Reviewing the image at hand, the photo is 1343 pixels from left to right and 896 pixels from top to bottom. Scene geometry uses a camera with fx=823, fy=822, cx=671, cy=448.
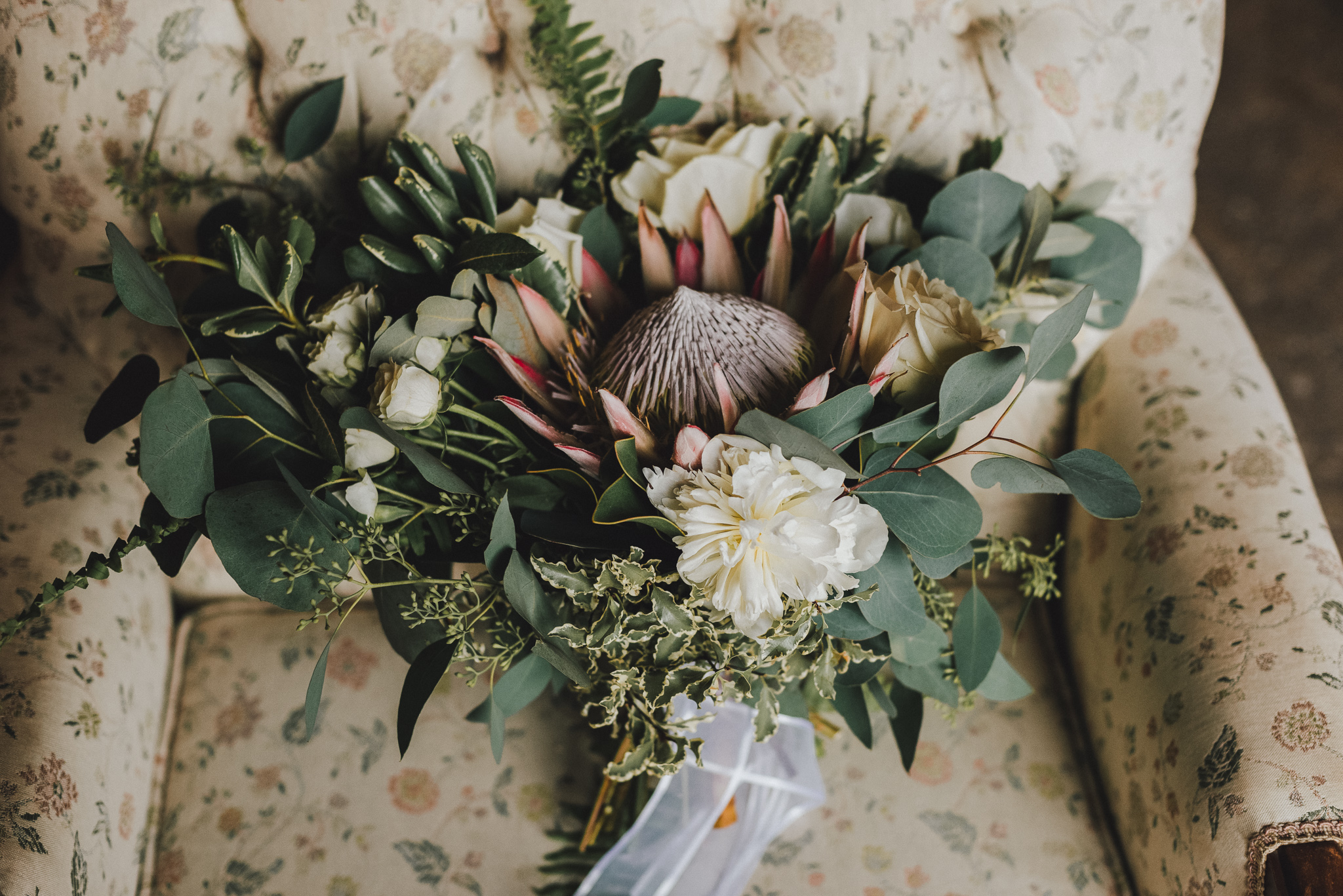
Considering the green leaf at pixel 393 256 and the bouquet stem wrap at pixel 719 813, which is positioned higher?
the green leaf at pixel 393 256

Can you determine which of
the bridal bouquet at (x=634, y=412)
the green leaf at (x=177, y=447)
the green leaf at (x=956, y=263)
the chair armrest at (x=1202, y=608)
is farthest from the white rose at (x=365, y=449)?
the chair armrest at (x=1202, y=608)

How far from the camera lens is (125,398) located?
2.12 ft

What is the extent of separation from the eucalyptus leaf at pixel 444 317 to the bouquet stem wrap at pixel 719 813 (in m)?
0.48

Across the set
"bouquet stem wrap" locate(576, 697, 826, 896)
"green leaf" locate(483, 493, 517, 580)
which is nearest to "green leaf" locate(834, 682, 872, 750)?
"bouquet stem wrap" locate(576, 697, 826, 896)

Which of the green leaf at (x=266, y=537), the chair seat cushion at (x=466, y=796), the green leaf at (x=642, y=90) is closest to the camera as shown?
the green leaf at (x=266, y=537)

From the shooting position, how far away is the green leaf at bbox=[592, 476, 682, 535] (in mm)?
545

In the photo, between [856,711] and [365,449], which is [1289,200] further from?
[365,449]

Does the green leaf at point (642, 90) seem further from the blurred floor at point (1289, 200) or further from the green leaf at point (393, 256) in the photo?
A: the blurred floor at point (1289, 200)

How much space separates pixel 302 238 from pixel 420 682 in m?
0.39

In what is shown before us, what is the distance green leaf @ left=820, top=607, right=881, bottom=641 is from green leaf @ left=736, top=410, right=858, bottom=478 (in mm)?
152

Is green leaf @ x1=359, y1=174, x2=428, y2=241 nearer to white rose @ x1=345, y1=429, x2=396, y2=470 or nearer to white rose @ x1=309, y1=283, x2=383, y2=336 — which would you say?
white rose @ x1=309, y1=283, x2=383, y2=336

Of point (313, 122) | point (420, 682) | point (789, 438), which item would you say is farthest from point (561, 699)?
point (313, 122)

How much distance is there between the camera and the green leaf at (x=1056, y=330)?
53 centimetres

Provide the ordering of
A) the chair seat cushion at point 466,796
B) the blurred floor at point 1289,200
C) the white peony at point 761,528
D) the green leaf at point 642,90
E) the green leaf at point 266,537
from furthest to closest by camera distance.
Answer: the blurred floor at point 1289,200 < the chair seat cushion at point 466,796 < the green leaf at point 642,90 < the green leaf at point 266,537 < the white peony at point 761,528
